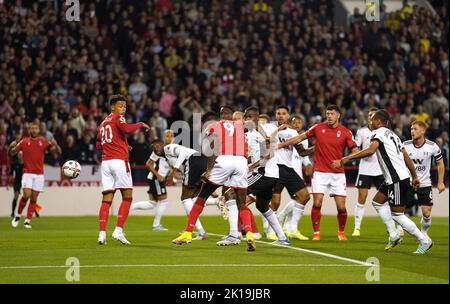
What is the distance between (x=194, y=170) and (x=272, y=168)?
184cm

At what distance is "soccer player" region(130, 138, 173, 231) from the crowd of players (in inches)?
18.4

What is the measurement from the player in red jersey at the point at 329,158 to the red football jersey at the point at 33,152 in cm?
687

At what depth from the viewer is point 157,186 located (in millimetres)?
19609

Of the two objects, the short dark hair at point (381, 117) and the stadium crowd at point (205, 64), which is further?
the stadium crowd at point (205, 64)

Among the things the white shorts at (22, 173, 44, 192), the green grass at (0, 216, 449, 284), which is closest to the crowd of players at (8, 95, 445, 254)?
the green grass at (0, 216, 449, 284)

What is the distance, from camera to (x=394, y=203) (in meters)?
13.0

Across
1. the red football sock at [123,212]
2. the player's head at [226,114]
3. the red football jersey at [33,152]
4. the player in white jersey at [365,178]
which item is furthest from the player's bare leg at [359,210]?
the red football jersey at [33,152]

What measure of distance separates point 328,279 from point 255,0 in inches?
905

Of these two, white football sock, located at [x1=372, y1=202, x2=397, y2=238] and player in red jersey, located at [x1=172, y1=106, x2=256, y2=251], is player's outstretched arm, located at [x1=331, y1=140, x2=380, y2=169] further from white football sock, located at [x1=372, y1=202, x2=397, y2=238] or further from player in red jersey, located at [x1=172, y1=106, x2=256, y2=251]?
player in red jersey, located at [x1=172, y1=106, x2=256, y2=251]

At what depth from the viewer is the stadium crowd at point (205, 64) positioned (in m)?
25.7

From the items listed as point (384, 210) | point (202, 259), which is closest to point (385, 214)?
point (384, 210)

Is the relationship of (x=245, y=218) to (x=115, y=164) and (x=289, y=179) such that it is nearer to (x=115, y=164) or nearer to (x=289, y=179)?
(x=115, y=164)

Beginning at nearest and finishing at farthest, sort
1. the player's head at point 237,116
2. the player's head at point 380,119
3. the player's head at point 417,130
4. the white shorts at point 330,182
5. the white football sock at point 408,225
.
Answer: the white football sock at point 408,225 < the player's head at point 380,119 < the player's head at point 237,116 < the player's head at point 417,130 < the white shorts at point 330,182

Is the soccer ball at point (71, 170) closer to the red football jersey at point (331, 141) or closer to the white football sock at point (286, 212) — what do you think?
the white football sock at point (286, 212)
